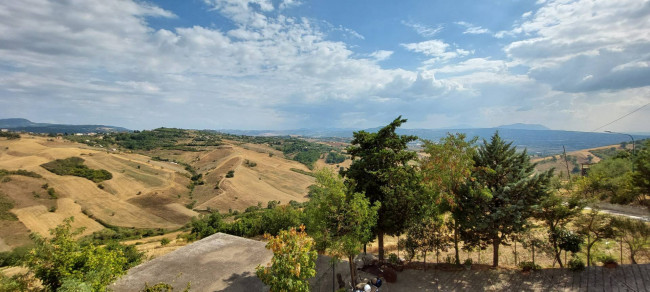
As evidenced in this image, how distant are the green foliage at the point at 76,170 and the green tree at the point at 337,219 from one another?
101287 millimetres

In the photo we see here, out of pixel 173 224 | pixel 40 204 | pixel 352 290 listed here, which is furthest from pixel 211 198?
pixel 352 290

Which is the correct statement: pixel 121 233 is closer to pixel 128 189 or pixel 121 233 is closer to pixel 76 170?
pixel 128 189

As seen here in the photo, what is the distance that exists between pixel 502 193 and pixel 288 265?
43.0 feet

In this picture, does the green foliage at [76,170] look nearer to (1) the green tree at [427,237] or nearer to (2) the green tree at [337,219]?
(2) the green tree at [337,219]

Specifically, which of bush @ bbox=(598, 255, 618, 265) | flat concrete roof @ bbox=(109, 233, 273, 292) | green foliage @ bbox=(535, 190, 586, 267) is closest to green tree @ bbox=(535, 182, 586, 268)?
green foliage @ bbox=(535, 190, 586, 267)

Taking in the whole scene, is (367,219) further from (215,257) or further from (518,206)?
(215,257)

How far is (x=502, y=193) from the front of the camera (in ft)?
53.6

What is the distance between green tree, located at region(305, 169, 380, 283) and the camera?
1427 centimetres

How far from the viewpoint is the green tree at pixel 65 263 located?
33.2 ft

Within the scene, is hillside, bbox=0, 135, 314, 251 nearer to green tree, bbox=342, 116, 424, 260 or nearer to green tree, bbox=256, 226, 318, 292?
green tree, bbox=342, 116, 424, 260

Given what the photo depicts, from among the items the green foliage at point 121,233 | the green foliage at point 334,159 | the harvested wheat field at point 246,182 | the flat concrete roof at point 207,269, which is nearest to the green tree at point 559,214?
the flat concrete roof at point 207,269

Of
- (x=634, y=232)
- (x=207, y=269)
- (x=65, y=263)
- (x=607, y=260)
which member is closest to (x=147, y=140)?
(x=207, y=269)

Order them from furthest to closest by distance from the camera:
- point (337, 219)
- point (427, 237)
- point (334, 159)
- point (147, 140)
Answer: point (334, 159)
point (147, 140)
point (427, 237)
point (337, 219)

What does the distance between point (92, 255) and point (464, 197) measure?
61.2 ft
